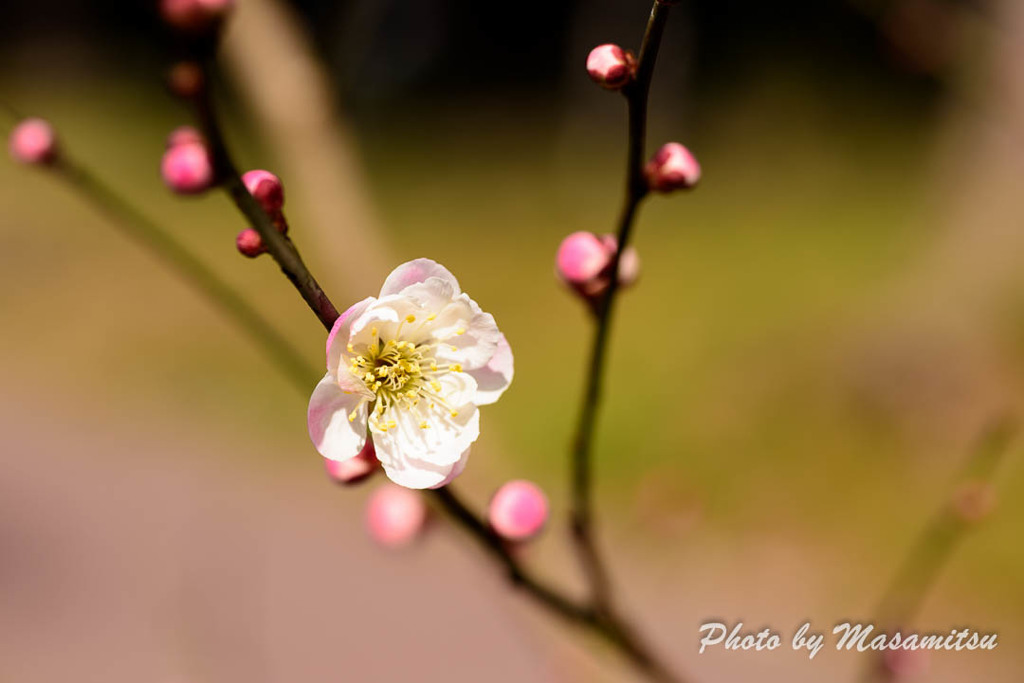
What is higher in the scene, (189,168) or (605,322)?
(189,168)

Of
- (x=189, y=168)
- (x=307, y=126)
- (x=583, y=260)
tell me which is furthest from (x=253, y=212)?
(x=307, y=126)

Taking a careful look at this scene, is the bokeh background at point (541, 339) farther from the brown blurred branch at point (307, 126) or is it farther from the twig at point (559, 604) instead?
the twig at point (559, 604)

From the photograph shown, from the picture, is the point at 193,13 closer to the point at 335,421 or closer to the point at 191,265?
the point at 335,421

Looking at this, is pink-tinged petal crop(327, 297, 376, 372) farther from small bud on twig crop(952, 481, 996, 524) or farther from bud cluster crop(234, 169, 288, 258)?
small bud on twig crop(952, 481, 996, 524)

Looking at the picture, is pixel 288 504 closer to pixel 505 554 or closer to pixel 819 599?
pixel 819 599

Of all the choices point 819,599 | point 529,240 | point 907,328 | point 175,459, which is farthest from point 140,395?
point 907,328
